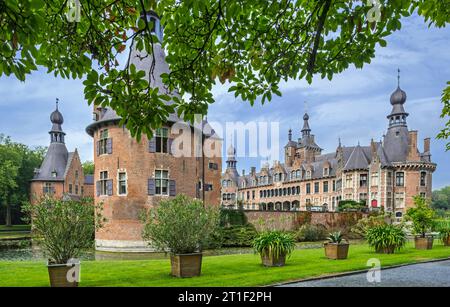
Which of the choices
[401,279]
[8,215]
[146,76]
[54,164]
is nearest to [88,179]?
[54,164]

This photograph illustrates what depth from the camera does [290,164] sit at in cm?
6675

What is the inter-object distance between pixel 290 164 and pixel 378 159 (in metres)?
20.6

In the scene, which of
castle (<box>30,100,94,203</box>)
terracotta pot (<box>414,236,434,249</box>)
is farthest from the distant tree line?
terracotta pot (<box>414,236,434,249</box>)

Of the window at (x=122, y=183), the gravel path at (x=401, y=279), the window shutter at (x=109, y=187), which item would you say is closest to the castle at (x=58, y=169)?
the window shutter at (x=109, y=187)

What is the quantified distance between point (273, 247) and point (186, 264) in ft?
10.5

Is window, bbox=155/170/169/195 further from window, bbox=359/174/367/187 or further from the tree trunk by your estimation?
the tree trunk

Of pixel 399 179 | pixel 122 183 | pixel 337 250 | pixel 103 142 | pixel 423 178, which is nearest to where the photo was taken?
pixel 337 250

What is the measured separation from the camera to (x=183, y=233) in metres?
10.4

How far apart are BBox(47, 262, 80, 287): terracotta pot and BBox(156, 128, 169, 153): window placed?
17.9 m

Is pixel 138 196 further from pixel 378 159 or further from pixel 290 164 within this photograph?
pixel 290 164

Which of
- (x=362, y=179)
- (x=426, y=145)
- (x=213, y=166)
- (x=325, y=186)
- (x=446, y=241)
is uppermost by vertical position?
(x=426, y=145)

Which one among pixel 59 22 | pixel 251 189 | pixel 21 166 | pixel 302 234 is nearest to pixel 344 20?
pixel 59 22

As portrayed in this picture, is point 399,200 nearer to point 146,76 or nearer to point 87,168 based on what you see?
point 146,76

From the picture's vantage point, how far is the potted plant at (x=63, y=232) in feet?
29.3
